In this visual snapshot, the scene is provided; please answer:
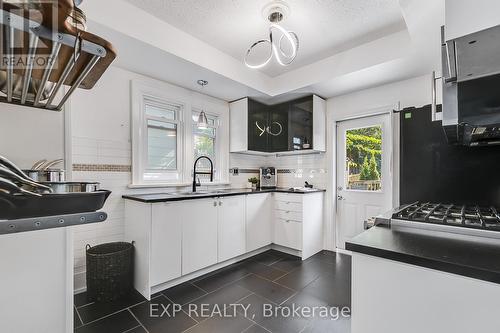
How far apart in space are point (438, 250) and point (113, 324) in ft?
7.29

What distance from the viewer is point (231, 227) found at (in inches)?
115

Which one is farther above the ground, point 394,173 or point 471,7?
point 471,7

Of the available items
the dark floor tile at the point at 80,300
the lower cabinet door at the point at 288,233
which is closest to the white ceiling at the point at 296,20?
the lower cabinet door at the point at 288,233

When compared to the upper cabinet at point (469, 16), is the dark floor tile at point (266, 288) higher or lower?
lower

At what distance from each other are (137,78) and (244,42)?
1335mm

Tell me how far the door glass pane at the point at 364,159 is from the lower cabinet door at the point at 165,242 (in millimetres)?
2508

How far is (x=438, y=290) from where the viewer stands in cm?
Answer: 71

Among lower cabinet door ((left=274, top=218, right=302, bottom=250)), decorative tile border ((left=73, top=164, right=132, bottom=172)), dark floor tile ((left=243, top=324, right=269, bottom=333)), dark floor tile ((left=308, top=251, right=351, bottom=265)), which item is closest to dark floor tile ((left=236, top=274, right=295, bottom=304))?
dark floor tile ((left=243, top=324, right=269, bottom=333))

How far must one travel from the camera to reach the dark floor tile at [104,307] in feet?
6.22

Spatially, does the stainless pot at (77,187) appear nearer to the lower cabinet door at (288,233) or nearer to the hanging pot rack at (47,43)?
the hanging pot rack at (47,43)

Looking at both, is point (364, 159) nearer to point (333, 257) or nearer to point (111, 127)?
point (333, 257)

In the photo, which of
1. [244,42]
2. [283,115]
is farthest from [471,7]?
[283,115]

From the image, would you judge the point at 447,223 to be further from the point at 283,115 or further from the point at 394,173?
the point at 283,115

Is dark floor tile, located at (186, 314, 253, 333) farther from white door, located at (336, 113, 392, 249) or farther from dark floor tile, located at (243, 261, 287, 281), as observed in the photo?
white door, located at (336, 113, 392, 249)
